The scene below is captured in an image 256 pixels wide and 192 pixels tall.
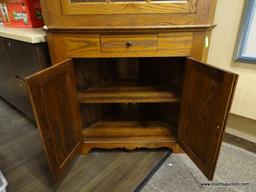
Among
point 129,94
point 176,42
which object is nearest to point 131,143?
point 129,94

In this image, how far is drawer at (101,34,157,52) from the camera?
936 millimetres

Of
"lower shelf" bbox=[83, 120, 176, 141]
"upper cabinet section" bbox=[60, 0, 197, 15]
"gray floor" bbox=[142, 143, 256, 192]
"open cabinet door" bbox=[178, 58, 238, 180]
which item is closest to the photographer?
"open cabinet door" bbox=[178, 58, 238, 180]

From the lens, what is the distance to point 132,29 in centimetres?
90

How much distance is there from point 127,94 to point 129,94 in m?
0.01

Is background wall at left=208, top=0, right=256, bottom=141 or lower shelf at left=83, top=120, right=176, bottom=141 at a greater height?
background wall at left=208, top=0, right=256, bottom=141

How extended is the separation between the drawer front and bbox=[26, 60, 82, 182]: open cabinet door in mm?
63

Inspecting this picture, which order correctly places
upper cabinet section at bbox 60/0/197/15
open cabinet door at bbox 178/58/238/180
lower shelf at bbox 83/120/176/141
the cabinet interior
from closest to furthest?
open cabinet door at bbox 178/58/238/180
upper cabinet section at bbox 60/0/197/15
the cabinet interior
lower shelf at bbox 83/120/176/141

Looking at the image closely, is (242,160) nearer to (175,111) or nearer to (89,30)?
(175,111)

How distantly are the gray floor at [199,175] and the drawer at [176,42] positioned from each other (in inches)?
27.0

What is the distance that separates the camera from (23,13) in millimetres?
1287

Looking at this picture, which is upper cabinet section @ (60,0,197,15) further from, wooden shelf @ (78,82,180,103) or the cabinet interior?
wooden shelf @ (78,82,180,103)

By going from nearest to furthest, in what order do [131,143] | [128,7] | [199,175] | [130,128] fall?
[128,7]
[199,175]
[131,143]
[130,128]

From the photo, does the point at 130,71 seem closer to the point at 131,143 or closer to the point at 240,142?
the point at 131,143

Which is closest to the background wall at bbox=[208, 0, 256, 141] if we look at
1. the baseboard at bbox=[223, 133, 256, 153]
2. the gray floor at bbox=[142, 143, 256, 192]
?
the baseboard at bbox=[223, 133, 256, 153]
